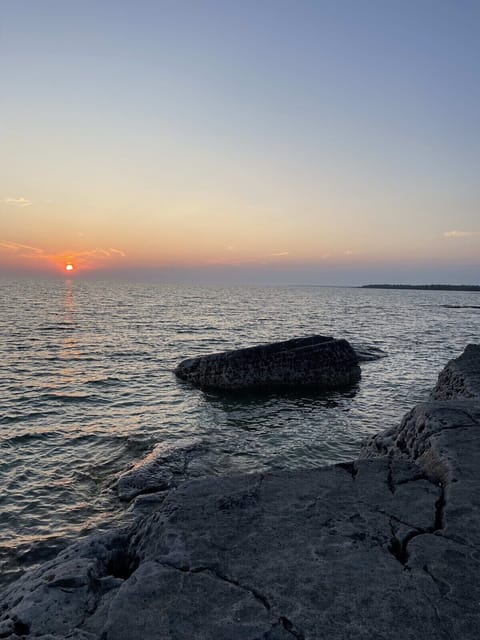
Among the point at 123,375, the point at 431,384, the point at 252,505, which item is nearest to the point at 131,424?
the point at 123,375

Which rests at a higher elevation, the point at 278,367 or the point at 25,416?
the point at 278,367

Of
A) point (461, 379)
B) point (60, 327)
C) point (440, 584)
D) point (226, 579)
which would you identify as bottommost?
point (60, 327)

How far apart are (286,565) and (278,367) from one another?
15072mm

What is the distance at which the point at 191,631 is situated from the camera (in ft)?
11.3

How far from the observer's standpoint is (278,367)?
63.2 ft

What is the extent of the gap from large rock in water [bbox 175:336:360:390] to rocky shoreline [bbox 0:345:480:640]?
12.5 meters

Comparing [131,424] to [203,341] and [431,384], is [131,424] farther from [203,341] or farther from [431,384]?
[203,341]

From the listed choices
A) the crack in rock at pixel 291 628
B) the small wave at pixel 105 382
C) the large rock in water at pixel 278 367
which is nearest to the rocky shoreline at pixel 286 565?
the crack in rock at pixel 291 628

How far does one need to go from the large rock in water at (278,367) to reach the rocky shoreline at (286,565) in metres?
12.5

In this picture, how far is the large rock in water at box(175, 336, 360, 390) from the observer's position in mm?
19109

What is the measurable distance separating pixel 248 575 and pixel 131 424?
430 inches

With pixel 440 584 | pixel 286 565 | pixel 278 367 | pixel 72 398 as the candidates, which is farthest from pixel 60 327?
pixel 440 584

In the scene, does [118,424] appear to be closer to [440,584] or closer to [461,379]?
[461,379]

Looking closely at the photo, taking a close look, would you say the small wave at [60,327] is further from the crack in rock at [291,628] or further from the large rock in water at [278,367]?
the crack in rock at [291,628]
